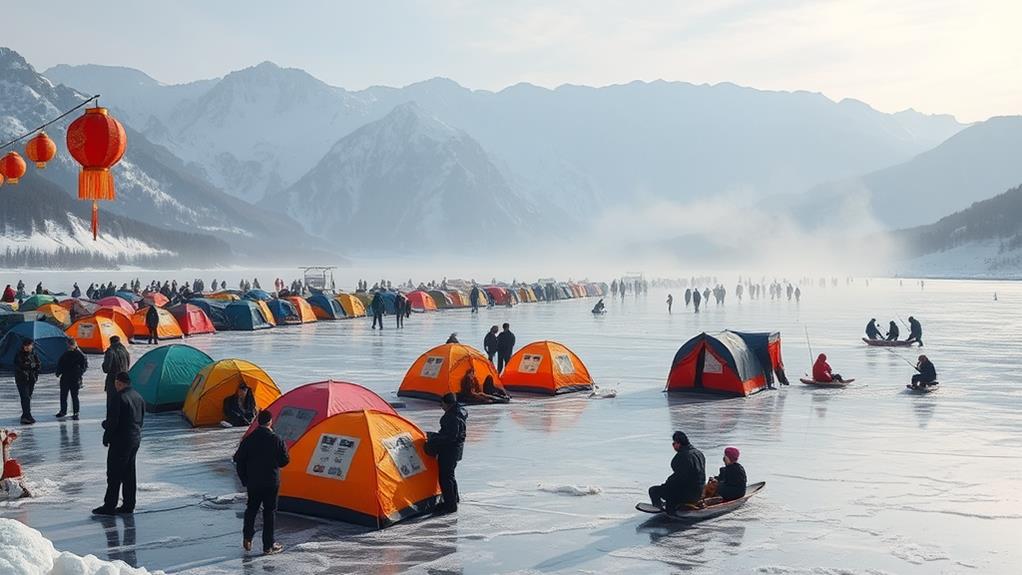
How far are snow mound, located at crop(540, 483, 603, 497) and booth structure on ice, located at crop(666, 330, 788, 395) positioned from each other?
34.5ft

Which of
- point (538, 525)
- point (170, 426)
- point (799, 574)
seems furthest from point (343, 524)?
point (170, 426)

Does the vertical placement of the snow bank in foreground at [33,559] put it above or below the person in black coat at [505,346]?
below

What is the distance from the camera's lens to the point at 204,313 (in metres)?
42.9

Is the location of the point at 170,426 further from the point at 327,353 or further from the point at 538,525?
the point at 327,353

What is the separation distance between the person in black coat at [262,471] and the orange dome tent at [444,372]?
37.1 feet

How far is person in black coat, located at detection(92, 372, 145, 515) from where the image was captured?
11719mm

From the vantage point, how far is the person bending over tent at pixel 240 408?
18.2 metres

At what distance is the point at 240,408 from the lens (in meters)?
18.3

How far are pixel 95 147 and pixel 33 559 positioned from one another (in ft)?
33.8

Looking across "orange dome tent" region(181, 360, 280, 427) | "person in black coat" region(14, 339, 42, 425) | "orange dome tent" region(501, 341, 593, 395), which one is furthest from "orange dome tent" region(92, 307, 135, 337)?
"orange dome tent" region(501, 341, 593, 395)

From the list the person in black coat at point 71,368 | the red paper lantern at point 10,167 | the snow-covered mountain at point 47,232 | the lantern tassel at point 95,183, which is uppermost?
the snow-covered mountain at point 47,232

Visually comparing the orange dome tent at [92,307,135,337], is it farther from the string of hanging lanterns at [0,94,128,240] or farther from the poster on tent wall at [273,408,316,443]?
the poster on tent wall at [273,408,316,443]

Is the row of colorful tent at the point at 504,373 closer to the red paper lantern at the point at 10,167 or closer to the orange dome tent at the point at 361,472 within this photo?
the orange dome tent at the point at 361,472

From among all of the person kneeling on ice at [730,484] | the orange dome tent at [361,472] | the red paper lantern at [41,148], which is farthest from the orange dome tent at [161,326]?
the person kneeling on ice at [730,484]
